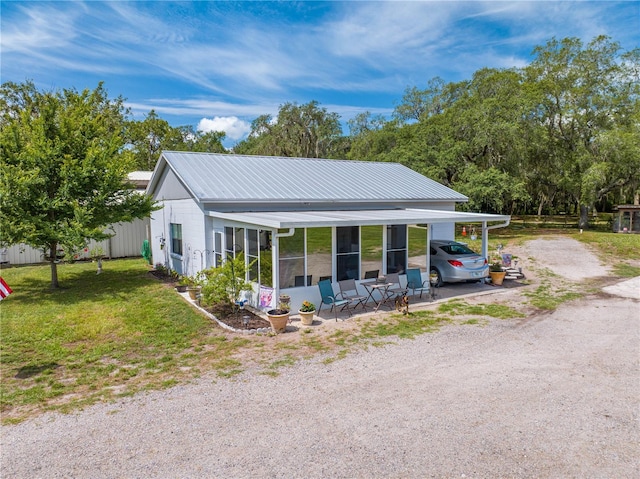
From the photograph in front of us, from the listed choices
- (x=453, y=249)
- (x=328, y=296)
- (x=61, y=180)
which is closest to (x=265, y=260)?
(x=328, y=296)

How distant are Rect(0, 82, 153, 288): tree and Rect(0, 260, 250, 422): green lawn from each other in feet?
6.40

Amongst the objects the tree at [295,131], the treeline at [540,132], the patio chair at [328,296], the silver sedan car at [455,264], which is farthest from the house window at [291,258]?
the tree at [295,131]

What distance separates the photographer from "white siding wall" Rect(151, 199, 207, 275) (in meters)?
13.4

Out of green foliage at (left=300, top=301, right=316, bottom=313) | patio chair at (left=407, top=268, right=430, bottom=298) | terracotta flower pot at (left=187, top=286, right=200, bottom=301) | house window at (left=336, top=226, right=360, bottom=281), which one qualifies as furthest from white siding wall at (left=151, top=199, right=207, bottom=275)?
patio chair at (left=407, top=268, right=430, bottom=298)

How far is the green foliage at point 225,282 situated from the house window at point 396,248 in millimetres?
4660

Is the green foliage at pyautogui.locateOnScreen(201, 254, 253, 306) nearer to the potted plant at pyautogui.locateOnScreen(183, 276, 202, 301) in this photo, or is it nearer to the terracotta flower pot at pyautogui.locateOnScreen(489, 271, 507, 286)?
the potted plant at pyautogui.locateOnScreen(183, 276, 202, 301)

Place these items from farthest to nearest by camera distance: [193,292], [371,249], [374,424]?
[193,292] < [371,249] < [374,424]

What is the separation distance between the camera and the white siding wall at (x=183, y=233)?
1341 cm

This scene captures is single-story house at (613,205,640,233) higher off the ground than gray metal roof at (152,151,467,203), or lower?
lower

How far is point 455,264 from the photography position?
13.6 m

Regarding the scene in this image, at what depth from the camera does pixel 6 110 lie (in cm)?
3053

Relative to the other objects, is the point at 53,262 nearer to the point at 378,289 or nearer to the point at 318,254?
the point at 318,254

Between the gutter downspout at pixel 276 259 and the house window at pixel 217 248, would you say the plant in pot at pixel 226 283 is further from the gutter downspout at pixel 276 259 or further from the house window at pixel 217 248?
the house window at pixel 217 248

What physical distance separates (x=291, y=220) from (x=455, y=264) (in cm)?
650
